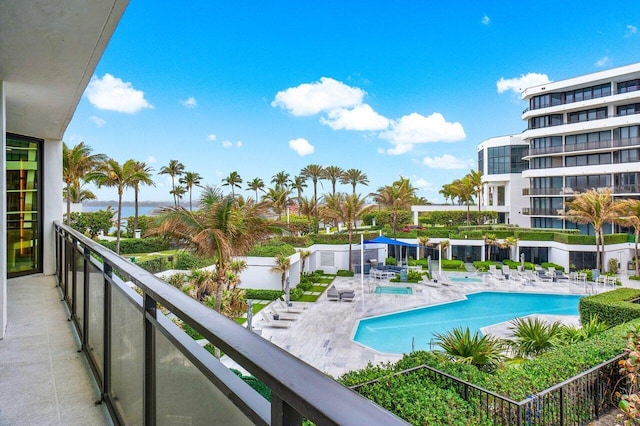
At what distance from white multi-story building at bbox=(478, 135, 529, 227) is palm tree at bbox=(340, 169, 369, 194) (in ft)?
46.3

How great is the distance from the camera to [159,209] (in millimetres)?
13758

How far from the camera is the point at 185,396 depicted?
1397mm

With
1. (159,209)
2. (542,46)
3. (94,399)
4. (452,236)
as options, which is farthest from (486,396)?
(542,46)

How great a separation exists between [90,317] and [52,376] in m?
0.57

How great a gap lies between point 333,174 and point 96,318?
160ft

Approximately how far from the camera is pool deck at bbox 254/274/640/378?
12625mm

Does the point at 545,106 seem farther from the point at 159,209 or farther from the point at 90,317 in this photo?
the point at 90,317

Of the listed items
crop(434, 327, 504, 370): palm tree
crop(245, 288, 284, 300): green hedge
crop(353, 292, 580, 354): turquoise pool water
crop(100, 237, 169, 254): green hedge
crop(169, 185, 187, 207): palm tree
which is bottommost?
crop(353, 292, 580, 354): turquoise pool water

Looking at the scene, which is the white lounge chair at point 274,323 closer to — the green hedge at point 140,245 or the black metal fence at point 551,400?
the black metal fence at point 551,400

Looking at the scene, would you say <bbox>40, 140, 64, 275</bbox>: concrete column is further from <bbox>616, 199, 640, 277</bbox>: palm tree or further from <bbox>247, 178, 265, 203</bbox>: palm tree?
<bbox>247, 178, 265, 203</bbox>: palm tree

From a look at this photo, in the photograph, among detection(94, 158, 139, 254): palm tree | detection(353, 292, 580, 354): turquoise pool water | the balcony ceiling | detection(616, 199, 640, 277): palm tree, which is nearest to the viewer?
the balcony ceiling

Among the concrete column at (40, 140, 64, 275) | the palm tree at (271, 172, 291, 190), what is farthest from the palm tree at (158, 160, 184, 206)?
the concrete column at (40, 140, 64, 275)

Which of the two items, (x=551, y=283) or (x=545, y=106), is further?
(x=545, y=106)

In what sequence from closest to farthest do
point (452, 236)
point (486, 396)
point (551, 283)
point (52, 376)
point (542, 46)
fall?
point (52, 376), point (486, 396), point (551, 283), point (452, 236), point (542, 46)
